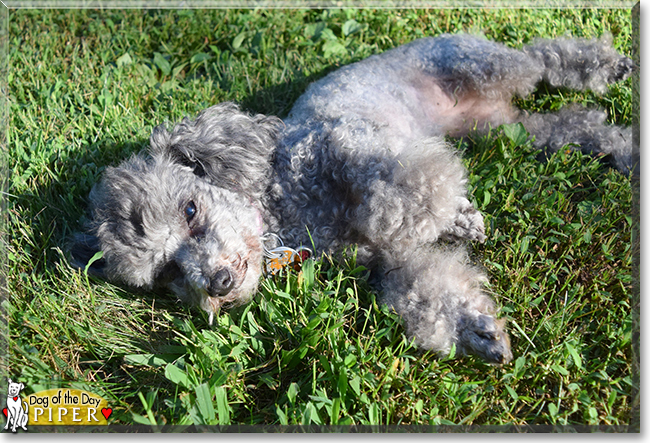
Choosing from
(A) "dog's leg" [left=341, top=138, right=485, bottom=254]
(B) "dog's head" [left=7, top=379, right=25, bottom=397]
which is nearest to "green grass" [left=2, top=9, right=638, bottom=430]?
(B) "dog's head" [left=7, top=379, right=25, bottom=397]

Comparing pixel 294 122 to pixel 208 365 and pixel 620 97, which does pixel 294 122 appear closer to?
pixel 208 365

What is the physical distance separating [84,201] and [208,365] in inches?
80.2

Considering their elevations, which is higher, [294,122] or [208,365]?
[294,122]

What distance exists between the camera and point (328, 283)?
2.93 metres

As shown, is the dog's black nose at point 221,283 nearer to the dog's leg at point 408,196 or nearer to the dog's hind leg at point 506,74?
the dog's leg at point 408,196

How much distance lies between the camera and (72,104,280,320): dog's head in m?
2.81

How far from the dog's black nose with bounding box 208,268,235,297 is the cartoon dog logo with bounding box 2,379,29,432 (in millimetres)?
1106

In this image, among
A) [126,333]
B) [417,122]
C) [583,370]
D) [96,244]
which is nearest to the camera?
[583,370]

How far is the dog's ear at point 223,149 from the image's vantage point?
3.12 meters

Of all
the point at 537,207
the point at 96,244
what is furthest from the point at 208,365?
the point at 537,207

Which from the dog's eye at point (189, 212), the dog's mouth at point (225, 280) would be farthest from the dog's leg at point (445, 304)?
the dog's eye at point (189, 212)

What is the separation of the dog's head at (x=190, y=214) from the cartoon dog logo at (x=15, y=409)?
2.65ft

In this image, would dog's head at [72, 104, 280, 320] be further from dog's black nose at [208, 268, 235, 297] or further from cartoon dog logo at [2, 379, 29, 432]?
cartoon dog logo at [2, 379, 29, 432]

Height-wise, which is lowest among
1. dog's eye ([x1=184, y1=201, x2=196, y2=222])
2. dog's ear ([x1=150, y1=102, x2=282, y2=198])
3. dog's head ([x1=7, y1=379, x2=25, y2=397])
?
dog's head ([x1=7, y1=379, x2=25, y2=397])
